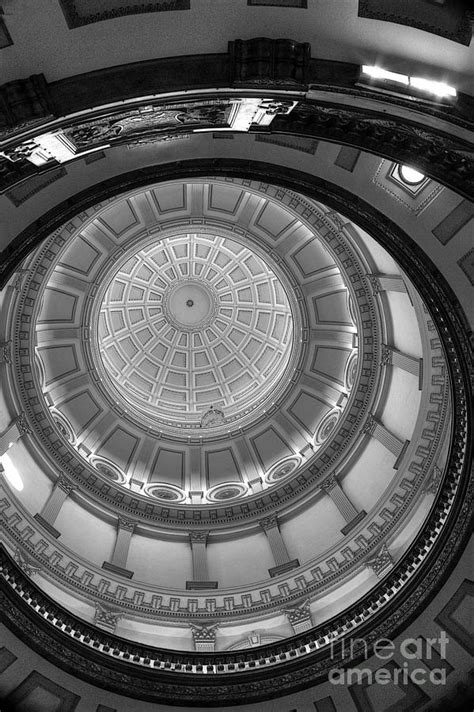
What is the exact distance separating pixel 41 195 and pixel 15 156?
330 cm

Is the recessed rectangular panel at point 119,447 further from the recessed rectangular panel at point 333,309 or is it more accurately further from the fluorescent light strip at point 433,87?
the fluorescent light strip at point 433,87

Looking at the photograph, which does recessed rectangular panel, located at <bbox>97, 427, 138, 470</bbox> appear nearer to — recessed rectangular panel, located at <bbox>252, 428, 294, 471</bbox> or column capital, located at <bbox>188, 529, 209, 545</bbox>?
column capital, located at <bbox>188, 529, 209, 545</bbox>

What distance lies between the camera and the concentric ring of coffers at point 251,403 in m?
21.5

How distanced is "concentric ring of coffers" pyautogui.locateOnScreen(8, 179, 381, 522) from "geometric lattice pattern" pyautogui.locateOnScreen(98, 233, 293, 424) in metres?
2.35

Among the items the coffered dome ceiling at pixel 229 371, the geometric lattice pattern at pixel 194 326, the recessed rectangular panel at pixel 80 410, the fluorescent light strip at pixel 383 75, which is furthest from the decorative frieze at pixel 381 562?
the fluorescent light strip at pixel 383 75

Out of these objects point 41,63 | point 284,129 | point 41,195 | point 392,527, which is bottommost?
point 392,527

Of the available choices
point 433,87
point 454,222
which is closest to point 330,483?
point 454,222

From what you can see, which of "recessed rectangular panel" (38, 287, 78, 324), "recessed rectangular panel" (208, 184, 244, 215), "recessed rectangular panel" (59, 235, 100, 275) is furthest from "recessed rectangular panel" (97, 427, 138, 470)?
"recessed rectangular panel" (208, 184, 244, 215)

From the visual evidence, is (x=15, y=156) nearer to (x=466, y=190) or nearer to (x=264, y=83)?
(x=264, y=83)

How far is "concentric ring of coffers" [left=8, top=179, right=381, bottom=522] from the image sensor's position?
70.7 ft

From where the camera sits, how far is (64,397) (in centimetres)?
2430

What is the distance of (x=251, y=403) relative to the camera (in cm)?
2848

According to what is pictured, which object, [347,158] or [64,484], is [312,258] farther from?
[64,484]

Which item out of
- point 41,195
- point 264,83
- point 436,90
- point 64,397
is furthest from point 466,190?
point 64,397
